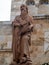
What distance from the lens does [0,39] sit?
25.5 feet

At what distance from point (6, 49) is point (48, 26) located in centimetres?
123

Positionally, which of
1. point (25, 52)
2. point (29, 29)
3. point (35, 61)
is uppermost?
point (29, 29)

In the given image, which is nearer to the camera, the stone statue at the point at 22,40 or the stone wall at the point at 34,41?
the stone statue at the point at 22,40

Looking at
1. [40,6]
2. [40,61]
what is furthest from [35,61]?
[40,6]

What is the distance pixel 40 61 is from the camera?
7.31m

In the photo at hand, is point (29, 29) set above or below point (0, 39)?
above

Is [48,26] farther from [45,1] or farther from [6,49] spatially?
[6,49]

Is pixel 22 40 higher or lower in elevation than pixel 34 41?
higher

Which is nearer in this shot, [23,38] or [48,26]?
[23,38]

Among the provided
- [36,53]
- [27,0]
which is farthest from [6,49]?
[27,0]

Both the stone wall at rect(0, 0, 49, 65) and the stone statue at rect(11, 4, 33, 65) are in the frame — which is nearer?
the stone statue at rect(11, 4, 33, 65)

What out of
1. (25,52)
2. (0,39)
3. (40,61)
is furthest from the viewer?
(0,39)

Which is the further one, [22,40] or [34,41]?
[34,41]

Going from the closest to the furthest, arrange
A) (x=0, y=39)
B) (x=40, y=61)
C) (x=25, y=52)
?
(x=25, y=52) → (x=40, y=61) → (x=0, y=39)
